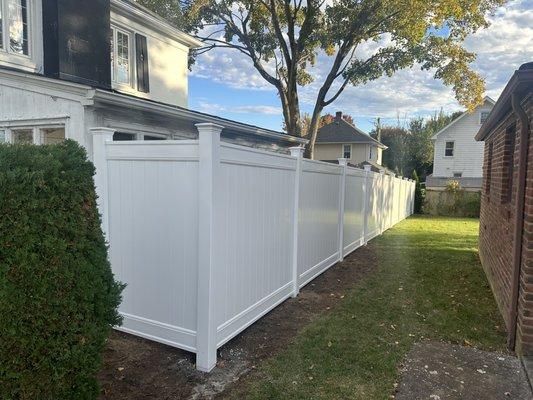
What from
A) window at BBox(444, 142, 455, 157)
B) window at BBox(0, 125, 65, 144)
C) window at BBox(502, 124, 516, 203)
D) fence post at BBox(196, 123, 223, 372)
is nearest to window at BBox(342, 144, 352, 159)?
window at BBox(444, 142, 455, 157)

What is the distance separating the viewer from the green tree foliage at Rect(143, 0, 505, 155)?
15.3 m

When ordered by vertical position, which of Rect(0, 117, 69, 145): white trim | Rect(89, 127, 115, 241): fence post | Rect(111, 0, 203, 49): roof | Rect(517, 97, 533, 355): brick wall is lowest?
Rect(517, 97, 533, 355): brick wall

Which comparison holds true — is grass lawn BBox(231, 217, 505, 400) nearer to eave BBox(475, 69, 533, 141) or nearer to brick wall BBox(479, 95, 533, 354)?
brick wall BBox(479, 95, 533, 354)

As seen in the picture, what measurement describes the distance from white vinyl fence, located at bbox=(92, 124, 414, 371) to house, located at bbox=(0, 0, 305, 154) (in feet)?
2.52

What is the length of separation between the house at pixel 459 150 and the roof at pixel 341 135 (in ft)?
20.7

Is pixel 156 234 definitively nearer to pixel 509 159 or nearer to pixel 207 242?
pixel 207 242

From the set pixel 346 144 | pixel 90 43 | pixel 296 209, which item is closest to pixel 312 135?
pixel 90 43

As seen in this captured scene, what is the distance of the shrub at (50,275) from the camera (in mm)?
1996

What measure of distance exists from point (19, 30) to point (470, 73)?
17.1 meters

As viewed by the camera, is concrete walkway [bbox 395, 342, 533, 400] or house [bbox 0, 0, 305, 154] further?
house [bbox 0, 0, 305, 154]

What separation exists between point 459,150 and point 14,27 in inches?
1190

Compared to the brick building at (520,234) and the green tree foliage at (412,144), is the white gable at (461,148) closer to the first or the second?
the green tree foliage at (412,144)

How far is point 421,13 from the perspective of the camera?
14586 millimetres

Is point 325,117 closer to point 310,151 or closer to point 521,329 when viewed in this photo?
point 310,151
